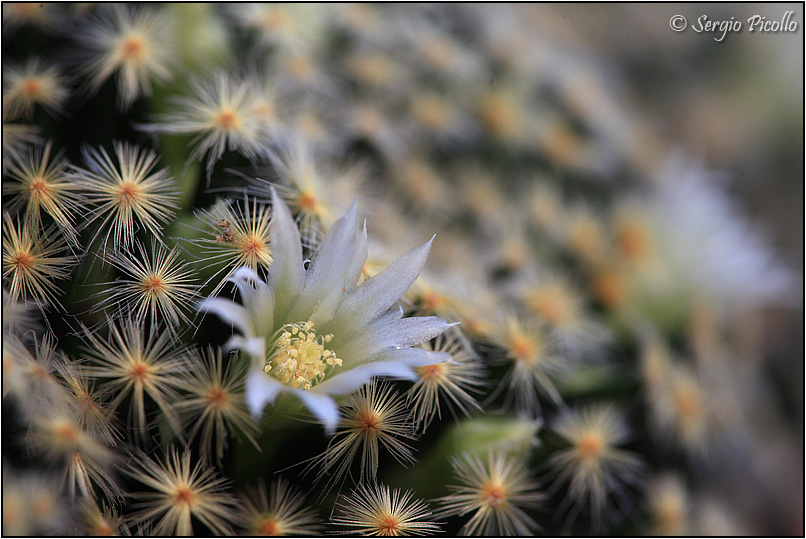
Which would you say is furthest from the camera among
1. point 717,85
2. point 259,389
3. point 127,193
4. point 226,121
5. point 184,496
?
point 717,85

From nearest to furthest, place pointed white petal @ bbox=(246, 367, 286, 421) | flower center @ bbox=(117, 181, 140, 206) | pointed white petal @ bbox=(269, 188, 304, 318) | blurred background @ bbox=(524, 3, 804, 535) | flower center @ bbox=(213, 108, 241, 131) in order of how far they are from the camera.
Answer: pointed white petal @ bbox=(246, 367, 286, 421) < pointed white petal @ bbox=(269, 188, 304, 318) < flower center @ bbox=(117, 181, 140, 206) < flower center @ bbox=(213, 108, 241, 131) < blurred background @ bbox=(524, 3, 804, 535)

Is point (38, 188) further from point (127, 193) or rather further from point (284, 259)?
point (284, 259)

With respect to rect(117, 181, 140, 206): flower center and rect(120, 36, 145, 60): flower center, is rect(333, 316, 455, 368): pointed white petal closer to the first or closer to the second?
rect(117, 181, 140, 206): flower center

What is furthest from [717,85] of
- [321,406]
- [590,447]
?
[321,406]

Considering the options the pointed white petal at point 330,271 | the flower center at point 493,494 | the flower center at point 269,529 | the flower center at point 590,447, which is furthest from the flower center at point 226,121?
the flower center at point 590,447

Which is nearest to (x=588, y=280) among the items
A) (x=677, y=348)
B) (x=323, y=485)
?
(x=677, y=348)

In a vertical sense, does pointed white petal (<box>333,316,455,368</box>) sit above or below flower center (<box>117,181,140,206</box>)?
below

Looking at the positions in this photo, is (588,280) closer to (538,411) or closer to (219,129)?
(538,411)

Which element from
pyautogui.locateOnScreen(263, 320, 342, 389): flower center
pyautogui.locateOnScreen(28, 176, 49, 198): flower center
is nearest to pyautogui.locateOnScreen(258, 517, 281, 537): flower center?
pyautogui.locateOnScreen(263, 320, 342, 389): flower center
